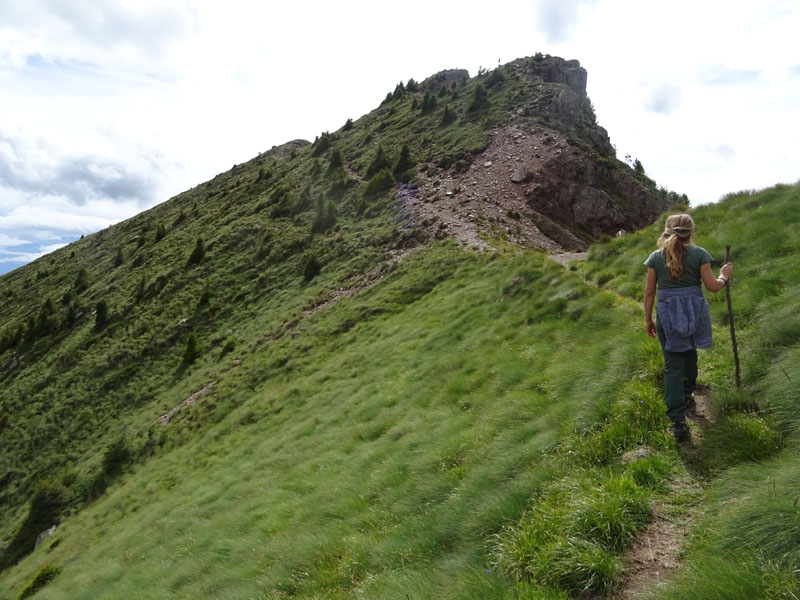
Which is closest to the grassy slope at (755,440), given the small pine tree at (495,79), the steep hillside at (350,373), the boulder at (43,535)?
the steep hillside at (350,373)

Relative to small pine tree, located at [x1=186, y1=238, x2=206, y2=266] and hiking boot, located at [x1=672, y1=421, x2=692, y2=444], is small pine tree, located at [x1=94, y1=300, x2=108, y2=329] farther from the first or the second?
hiking boot, located at [x1=672, y1=421, x2=692, y2=444]

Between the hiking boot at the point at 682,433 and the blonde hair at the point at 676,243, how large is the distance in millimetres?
2285

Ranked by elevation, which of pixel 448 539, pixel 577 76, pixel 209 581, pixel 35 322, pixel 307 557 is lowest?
pixel 209 581

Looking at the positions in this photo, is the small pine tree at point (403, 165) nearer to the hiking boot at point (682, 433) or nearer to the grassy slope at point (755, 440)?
the grassy slope at point (755, 440)

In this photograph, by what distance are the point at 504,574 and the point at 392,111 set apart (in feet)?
270

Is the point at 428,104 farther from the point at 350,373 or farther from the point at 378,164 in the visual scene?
the point at 350,373

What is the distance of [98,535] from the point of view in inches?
818

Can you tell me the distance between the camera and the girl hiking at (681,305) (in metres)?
6.55

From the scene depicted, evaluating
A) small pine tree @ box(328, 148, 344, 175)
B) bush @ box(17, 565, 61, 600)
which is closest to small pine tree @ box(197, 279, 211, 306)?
small pine tree @ box(328, 148, 344, 175)

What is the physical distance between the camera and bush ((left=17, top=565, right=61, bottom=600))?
62.1 ft

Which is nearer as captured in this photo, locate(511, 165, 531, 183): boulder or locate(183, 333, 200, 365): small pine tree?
locate(183, 333, 200, 365): small pine tree

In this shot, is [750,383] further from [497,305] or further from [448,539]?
[497,305]


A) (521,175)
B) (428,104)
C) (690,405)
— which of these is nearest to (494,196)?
(521,175)

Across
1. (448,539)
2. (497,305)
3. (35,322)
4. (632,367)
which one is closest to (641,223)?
(497,305)
